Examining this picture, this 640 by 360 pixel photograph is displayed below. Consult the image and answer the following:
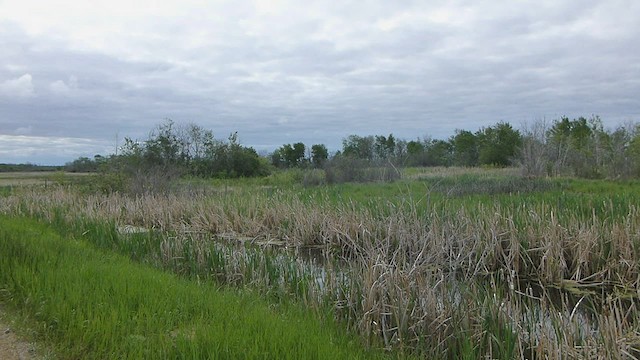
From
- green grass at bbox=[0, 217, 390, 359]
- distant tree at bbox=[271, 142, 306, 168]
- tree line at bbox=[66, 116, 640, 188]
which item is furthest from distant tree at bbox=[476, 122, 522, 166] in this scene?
green grass at bbox=[0, 217, 390, 359]

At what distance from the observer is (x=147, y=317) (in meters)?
4.16

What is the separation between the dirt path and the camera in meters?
3.68

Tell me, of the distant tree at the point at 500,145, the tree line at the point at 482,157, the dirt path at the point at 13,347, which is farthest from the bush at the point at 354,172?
the dirt path at the point at 13,347

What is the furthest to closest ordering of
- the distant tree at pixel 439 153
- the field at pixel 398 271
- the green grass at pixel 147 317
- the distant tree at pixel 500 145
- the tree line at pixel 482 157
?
the distant tree at pixel 439 153 → the distant tree at pixel 500 145 → the tree line at pixel 482 157 → the field at pixel 398 271 → the green grass at pixel 147 317

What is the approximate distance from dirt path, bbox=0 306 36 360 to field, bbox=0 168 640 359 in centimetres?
20

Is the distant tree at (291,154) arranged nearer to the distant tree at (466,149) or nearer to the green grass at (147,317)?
the distant tree at (466,149)

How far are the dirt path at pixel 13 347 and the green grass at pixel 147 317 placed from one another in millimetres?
150

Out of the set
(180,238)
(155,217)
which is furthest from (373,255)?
(155,217)

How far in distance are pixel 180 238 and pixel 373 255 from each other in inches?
147

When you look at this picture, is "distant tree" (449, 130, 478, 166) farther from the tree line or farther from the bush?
the bush

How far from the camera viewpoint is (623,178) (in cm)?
2455

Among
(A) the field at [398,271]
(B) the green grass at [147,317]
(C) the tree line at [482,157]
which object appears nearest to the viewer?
(B) the green grass at [147,317]

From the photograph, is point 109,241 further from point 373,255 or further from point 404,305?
point 404,305

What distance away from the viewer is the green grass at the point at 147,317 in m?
3.53
